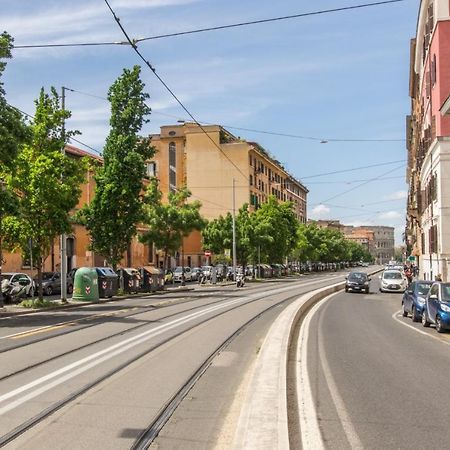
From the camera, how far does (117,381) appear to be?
8.95m

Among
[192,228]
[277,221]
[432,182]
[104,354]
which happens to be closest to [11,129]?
[104,354]

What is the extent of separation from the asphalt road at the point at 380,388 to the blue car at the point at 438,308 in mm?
379

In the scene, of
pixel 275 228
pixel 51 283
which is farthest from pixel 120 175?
pixel 275 228

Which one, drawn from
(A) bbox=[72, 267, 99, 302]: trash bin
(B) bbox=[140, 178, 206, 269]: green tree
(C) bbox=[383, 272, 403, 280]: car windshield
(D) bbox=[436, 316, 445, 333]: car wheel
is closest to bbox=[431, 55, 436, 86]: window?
(C) bbox=[383, 272, 403, 280]: car windshield

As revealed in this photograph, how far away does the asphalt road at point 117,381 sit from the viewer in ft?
20.0

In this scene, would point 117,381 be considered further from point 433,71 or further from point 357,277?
point 357,277

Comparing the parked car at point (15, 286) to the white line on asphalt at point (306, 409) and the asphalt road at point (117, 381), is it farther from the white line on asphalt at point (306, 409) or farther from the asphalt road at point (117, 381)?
the white line on asphalt at point (306, 409)

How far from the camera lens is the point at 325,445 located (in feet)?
18.8

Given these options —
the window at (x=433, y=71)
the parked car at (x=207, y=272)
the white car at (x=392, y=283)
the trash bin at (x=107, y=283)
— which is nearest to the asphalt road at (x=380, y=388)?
the trash bin at (x=107, y=283)

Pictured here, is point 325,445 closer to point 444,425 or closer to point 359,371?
point 444,425

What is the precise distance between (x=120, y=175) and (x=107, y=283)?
6.25 meters

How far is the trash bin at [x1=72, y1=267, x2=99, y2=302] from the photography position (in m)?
30.3

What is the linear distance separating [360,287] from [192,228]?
1304 cm

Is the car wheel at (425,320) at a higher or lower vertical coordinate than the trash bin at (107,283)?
lower
